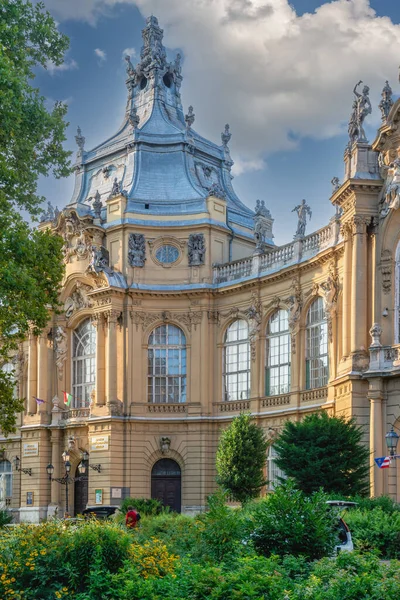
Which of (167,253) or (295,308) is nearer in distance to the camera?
(295,308)

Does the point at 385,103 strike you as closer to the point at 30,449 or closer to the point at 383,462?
the point at 383,462

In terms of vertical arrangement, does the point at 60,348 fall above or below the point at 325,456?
above

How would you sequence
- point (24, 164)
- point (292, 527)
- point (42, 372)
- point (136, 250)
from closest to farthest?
1. point (292, 527)
2. point (24, 164)
3. point (136, 250)
4. point (42, 372)

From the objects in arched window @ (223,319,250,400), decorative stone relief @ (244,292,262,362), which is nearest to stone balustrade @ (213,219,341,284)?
decorative stone relief @ (244,292,262,362)

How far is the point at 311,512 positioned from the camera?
667 inches

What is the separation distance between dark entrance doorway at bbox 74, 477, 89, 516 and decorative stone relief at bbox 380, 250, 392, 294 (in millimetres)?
22678

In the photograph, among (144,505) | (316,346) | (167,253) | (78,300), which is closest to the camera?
(144,505)

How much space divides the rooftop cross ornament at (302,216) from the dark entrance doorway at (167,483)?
44.2 feet

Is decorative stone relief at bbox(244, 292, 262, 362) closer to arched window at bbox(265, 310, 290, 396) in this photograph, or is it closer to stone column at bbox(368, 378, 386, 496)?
arched window at bbox(265, 310, 290, 396)

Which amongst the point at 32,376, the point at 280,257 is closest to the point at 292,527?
the point at 280,257

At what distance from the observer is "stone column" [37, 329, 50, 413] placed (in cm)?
5316

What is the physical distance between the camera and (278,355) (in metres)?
45.8

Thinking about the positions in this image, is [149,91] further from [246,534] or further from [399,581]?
[399,581]

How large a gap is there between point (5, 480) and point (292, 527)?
4321 centimetres
